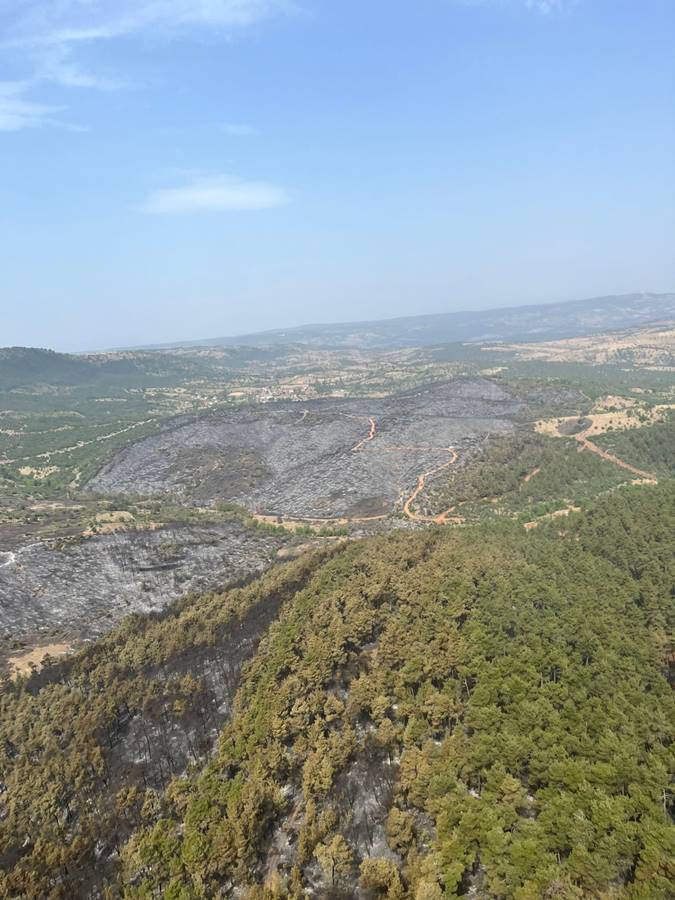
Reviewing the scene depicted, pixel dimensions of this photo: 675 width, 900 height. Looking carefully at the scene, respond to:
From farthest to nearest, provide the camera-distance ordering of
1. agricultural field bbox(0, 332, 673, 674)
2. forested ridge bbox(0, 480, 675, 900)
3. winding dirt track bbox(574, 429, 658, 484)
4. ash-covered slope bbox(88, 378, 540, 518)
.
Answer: ash-covered slope bbox(88, 378, 540, 518), winding dirt track bbox(574, 429, 658, 484), agricultural field bbox(0, 332, 673, 674), forested ridge bbox(0, 480, 675, 900)

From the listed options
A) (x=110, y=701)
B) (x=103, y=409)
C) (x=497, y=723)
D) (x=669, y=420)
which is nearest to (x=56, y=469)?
(x=103, y=409)

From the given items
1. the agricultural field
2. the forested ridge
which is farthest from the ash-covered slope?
the forested ridge

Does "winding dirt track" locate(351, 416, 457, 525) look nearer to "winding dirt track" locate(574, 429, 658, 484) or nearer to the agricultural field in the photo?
the agricultural field

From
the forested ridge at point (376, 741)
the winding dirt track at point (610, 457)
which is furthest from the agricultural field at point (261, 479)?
the forested ridge at point (376, 741)

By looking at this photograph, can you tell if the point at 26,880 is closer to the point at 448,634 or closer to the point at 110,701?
the point at 110,701

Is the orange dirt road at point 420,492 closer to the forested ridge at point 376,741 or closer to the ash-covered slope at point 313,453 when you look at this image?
the ash-covered slope at point 313,453

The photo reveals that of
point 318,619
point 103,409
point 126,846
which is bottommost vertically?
point 126,846

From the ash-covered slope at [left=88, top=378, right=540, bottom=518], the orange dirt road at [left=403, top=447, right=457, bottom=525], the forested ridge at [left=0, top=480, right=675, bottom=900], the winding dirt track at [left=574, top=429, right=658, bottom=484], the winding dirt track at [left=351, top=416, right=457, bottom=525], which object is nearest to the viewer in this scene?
the forested ridge at [left=0, top=480, right=675, bottom=900]

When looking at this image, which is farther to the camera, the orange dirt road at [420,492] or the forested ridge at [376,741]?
the orange dirt road at [420,492]
